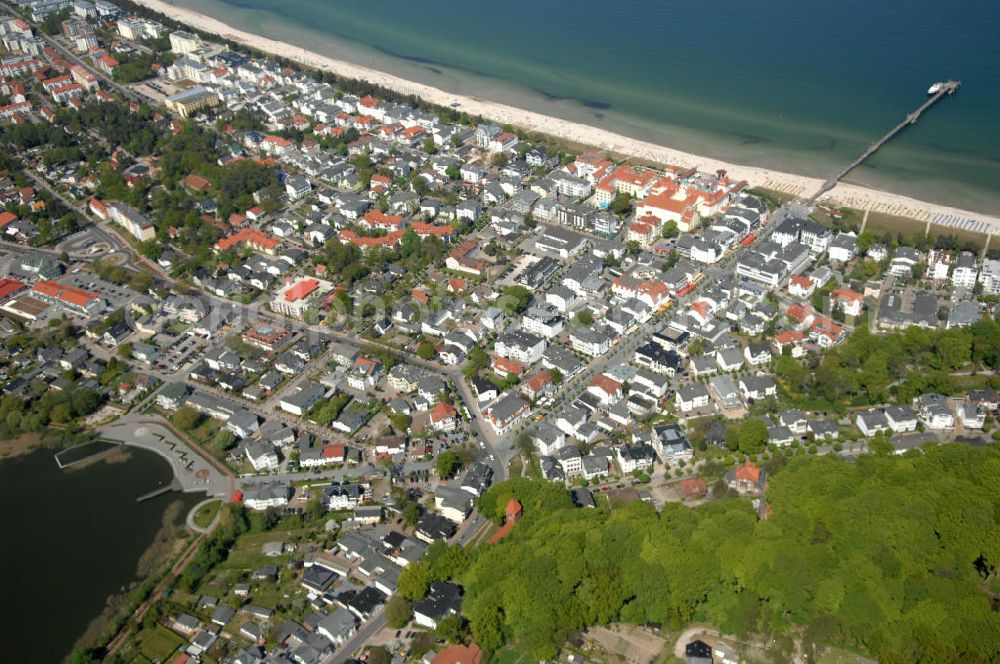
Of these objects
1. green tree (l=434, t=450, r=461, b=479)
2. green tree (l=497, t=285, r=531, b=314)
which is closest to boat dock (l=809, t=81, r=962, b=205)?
green tree (l=497, t=285, r=531, b=314)

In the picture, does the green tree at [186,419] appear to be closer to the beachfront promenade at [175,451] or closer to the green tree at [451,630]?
the beachfront promenade at [175,451]

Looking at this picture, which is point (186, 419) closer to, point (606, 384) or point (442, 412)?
point (442, 412)

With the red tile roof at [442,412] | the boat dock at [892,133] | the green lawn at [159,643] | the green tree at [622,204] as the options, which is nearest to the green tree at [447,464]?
the red tile roof at [442,412]

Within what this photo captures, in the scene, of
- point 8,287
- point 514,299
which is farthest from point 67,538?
point 514,299

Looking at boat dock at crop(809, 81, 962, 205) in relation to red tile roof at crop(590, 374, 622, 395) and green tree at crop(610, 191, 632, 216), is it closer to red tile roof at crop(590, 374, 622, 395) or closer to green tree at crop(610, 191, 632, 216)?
green tree at crop(610, 191, 632, 216)

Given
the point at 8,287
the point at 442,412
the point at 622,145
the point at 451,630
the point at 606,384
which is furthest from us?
the point at 622,145

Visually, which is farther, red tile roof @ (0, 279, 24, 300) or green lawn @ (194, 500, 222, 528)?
red tile roof @ (0, 279, 24, 300)
